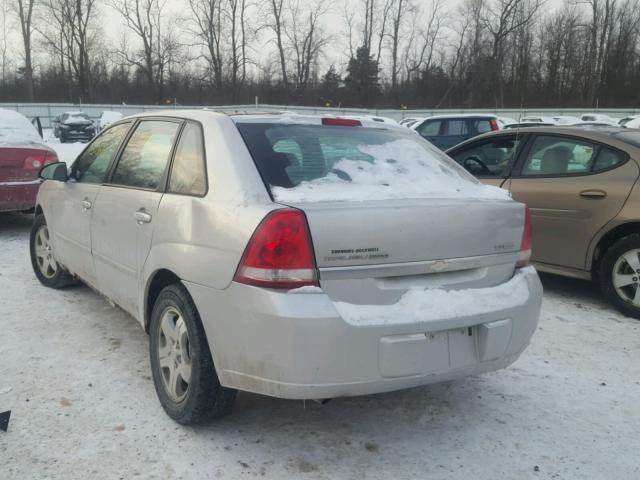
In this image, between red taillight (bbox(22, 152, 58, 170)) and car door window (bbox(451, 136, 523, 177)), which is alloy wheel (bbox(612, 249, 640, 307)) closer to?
car door window (bbox(451, 136, 523, 177))

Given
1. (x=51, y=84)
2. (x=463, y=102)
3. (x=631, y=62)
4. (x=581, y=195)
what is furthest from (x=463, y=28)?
(x=581, y=195)

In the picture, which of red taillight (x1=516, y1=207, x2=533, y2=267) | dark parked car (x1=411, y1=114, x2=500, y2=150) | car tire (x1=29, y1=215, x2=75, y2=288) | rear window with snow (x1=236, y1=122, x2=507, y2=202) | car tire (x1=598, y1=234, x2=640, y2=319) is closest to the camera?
rear window with snow (x1=236, y1=122, x2=507, y2=202)

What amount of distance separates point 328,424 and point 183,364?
0.77m

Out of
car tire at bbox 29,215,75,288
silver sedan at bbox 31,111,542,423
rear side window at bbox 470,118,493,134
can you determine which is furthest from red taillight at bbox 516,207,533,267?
rear side window at bbox 470,118,493,134

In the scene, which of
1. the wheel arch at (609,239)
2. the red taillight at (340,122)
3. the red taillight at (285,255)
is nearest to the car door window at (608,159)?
the wheel arch at (609,239)

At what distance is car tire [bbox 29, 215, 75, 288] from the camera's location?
4.92 metres

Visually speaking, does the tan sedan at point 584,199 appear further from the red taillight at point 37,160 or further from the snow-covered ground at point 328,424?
the red taillight at point 37,160

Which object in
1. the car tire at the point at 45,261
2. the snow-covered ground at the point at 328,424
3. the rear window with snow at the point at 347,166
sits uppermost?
the rear window with snow at the point at 347,166

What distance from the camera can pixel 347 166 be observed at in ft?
9.53

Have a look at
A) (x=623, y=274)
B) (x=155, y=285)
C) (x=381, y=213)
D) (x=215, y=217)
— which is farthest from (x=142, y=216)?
(x=623, y=274)

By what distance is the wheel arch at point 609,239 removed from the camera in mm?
4586

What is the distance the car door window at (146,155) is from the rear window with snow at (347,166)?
568 millimetres

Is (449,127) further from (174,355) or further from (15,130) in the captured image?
(174,355)

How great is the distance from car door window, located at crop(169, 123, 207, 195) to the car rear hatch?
0.84 feet
